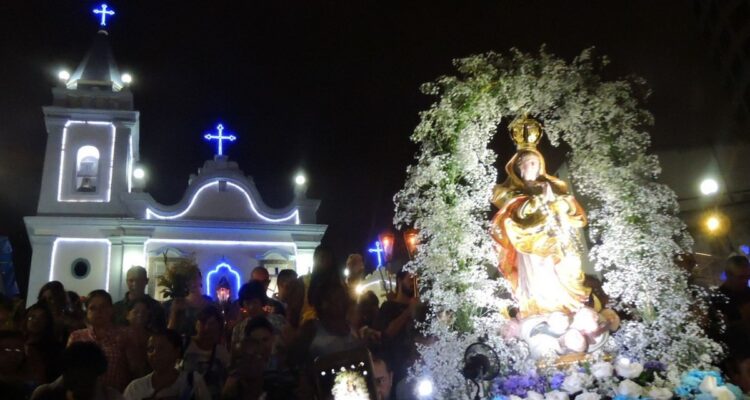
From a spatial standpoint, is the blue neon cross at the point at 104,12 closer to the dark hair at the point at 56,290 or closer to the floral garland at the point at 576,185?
the dark hair at the point at 56,290

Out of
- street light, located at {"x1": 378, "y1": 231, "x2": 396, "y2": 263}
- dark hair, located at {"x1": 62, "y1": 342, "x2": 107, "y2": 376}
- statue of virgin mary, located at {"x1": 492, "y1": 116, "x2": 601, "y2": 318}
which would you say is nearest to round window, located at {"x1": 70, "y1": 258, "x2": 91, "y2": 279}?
street light, located at {"x1": 378, "y1": 231, "x2": 396, "y2": 263}

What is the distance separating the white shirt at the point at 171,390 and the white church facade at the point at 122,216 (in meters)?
16.2

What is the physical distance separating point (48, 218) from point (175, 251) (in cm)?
440

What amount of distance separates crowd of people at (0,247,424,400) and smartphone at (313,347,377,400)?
5 cm

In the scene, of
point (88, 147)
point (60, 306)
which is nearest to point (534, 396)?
Answer: point (60, 306)

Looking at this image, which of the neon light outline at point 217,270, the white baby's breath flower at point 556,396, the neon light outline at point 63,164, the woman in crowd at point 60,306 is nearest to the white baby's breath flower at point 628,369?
the white baby's breath flower at point 556,396

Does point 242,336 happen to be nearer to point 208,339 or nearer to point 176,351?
point 176,351

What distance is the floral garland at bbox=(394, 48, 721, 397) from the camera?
265 inches

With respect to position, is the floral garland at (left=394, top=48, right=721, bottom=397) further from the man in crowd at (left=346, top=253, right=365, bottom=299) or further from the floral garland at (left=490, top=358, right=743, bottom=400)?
the man in crowd at (left=346, top=253, right=365, bottom=299)

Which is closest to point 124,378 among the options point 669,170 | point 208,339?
point 208,339

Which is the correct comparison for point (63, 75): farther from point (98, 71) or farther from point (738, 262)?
point (738, 262)

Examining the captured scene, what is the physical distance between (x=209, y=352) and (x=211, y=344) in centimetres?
8

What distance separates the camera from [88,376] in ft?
15.4

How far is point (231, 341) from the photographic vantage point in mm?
5781
